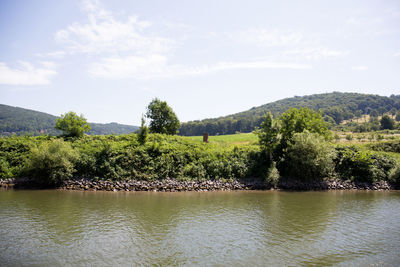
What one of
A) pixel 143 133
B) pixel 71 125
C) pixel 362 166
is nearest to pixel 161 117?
pixel 143 133

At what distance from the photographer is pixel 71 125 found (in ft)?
132

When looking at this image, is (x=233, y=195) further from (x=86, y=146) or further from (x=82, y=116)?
(x=82, y=116)

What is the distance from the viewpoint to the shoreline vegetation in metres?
31.4

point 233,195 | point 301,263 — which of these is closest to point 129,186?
point 233,195

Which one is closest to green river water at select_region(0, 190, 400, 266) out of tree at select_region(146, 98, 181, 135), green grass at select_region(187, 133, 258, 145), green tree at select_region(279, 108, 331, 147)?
green tree at select_region(279, 108, 331, 147)

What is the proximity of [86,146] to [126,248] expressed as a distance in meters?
25.3

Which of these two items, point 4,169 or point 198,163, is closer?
point 4,169

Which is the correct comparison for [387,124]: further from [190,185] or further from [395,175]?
[190,185]

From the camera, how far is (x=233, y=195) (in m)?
29.6

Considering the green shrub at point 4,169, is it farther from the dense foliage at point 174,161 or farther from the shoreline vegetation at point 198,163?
the shoreline vegetation at point 198,163

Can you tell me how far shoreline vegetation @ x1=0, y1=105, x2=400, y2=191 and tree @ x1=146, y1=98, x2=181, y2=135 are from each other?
1358 cm

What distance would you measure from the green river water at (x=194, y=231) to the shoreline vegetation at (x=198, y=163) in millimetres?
4270

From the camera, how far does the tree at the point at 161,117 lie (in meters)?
53.7

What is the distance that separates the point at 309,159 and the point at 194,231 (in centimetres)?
2229
